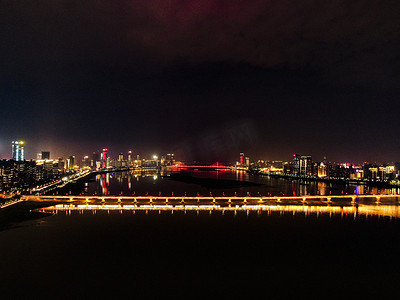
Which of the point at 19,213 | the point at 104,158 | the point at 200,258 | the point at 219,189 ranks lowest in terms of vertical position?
the point at 200,258

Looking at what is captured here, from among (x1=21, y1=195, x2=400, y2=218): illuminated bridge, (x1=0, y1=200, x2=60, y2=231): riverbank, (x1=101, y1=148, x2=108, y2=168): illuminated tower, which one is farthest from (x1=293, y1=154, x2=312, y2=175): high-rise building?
(x1=101, y1=148, x2=108, y2=168): illuminated tower

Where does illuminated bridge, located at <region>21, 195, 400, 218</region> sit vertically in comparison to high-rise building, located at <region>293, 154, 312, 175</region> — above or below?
below

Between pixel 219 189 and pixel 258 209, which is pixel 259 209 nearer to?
pixel 258 209

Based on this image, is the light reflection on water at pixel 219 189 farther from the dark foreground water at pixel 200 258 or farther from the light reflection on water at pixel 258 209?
the dark foreground water at pixel 200 258

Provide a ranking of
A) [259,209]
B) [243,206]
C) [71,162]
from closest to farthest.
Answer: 1. [259,209]
2. [243,206]
3. [71,162]

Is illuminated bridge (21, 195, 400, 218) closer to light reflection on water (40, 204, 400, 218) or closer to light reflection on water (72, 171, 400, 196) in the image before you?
light reflection on water (40, 204, 400, 218)

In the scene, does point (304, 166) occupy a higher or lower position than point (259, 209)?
higher

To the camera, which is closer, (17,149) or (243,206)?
(243,206)

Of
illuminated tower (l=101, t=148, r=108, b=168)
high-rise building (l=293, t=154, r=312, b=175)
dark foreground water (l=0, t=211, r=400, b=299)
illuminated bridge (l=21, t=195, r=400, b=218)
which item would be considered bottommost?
dark foreground water (l=0, t=211, r=400, b=299)

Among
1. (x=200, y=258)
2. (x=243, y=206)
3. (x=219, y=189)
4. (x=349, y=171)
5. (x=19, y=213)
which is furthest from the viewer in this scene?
(x=349, y=171)

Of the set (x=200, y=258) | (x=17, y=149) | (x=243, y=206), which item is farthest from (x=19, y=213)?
(x=17, y=149)
